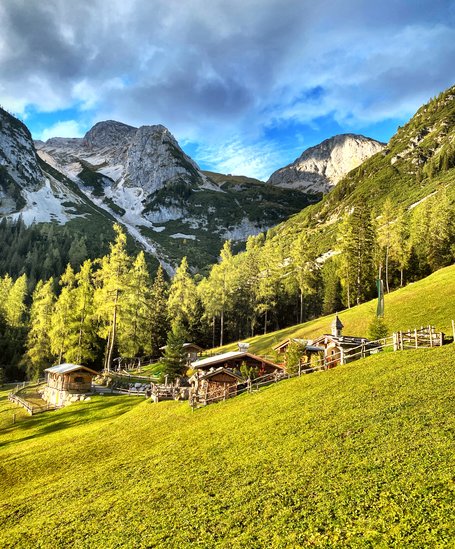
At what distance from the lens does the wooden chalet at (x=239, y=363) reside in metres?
45.1

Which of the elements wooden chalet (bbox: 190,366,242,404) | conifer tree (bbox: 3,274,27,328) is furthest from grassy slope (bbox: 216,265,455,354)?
conifer tree (bbox: 3,274,27,328)

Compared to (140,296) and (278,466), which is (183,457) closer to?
(278,466)

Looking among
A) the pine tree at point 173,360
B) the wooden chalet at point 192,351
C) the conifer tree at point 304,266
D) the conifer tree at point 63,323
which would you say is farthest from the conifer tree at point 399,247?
the conifer tree at point 63,323

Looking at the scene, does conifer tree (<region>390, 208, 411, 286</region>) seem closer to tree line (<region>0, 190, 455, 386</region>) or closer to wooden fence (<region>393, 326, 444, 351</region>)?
tree line (<region>0, 190, 455, 386</region>)

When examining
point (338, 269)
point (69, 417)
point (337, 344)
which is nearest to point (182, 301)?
point (338, 269)

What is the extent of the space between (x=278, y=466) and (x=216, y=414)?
14.6m

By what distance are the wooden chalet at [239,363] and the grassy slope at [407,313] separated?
1423 centimetres

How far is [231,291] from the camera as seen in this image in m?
79.8

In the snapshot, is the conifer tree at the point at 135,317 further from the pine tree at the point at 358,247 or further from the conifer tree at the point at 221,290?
the pine tree at the point at 358,247

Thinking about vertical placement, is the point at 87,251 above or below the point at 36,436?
above

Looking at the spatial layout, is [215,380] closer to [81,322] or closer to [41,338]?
[81,322]

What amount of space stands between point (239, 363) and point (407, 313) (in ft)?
76.1

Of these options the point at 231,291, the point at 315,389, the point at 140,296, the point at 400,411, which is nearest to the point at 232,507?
the point at 400,411

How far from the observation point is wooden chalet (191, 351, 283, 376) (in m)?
45.1
